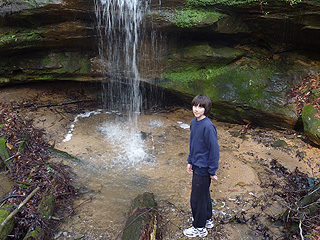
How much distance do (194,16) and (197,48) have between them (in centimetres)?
96

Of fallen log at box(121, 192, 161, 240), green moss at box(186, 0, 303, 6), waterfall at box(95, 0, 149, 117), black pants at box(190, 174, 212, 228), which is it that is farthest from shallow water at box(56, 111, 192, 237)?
green moss at box(186, 0, 303, 6)

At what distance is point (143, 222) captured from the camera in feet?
10.3

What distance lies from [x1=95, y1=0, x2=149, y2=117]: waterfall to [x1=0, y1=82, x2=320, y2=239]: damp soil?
0.76 meters

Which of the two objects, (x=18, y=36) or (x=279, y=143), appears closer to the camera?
(x=279, y=143)

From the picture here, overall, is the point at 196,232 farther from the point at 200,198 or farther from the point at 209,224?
the point at 200,198

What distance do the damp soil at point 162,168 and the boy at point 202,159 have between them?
0.26 m

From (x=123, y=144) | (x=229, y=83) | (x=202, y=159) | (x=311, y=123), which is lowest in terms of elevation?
(x=123, y=144)

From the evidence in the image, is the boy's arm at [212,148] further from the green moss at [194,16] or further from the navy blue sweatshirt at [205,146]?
the green moss at [194,16]

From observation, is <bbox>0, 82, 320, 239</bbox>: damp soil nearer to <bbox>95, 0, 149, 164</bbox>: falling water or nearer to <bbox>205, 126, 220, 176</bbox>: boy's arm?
<bbox>95, 0, 149, 164</bbox>: falling water

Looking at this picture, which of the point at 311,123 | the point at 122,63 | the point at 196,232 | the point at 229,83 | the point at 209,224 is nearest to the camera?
the point at 196,232

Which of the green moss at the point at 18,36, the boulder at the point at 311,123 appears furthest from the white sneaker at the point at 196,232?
the green moss at the point at 18,36

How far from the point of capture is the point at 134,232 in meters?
2.99

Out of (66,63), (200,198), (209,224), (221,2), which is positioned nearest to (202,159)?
(200,198)

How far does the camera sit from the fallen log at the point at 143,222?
2984mm
